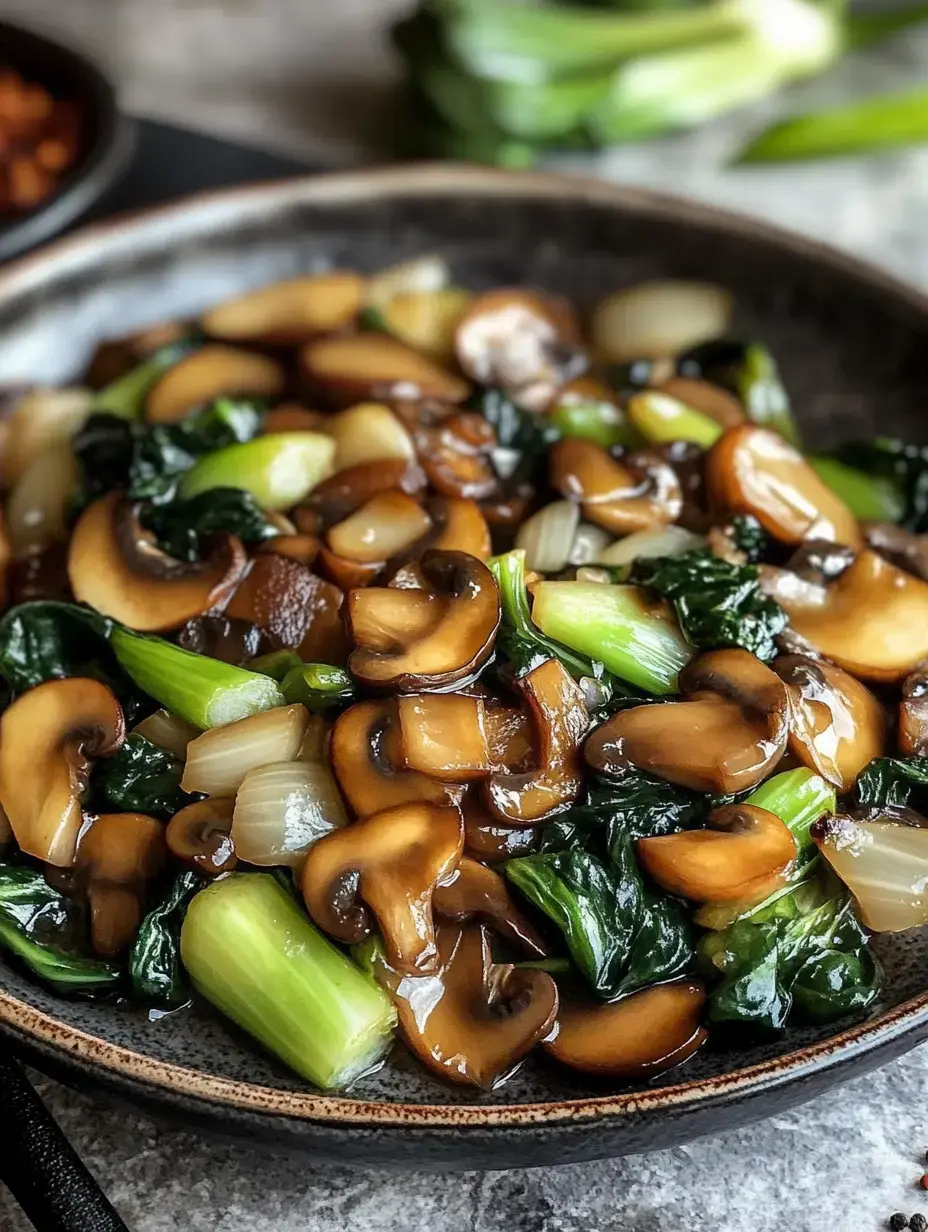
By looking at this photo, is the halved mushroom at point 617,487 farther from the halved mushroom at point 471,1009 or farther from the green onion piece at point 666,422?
the halved mushroom at point 471,1009

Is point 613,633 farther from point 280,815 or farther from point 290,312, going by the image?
point 290,312

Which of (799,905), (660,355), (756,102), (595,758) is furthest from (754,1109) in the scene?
(756,102)

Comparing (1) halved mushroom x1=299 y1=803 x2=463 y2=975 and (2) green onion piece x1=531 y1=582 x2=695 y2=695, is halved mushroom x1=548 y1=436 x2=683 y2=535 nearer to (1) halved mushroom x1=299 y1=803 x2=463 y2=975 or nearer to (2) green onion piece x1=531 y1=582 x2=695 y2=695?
(2) green onion piece x1=531 y1=582 x2=695 y2=695

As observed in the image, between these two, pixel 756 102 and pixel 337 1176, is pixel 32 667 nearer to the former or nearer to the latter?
pixel 337 1176

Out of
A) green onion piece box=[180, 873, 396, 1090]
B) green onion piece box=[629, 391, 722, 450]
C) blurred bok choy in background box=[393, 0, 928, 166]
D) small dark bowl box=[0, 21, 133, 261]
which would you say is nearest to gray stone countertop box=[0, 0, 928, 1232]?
green onion piece box=[180, 873, 396, 1090]

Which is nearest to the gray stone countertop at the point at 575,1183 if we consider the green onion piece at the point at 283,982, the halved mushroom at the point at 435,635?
the green onion piece at the point at 283,982

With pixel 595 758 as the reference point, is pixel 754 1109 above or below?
below

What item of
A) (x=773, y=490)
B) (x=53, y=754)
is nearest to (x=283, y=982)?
(x=53, y=754)
